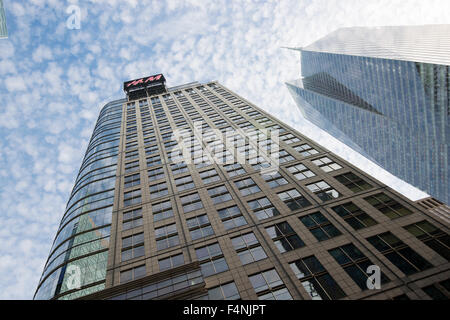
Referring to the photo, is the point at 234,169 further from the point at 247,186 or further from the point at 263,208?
the point at 263,208

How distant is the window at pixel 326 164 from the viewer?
3887cm

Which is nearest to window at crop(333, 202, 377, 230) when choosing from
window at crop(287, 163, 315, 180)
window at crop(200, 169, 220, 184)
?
window at crop(287, 163, 315, 180)

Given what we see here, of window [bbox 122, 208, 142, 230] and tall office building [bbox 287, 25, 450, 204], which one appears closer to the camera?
window [bbox 122, 208, 142, 230]

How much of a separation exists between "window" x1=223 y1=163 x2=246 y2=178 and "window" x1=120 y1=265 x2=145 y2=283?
16.6m

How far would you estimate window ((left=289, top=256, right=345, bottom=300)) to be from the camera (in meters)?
23.3

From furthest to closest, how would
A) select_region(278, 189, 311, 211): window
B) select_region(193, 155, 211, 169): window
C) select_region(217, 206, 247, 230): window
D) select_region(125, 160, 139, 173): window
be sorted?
select_region(125, 160, 139, 173): window, select_region(193, 155, 211, 169): window, select_region(278, 189, 311, 211): window, select_region(217, 206, 247, 230): window

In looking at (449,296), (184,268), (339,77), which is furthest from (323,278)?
(339,77)

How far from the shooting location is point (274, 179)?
38781mm

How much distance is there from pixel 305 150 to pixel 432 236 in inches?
807

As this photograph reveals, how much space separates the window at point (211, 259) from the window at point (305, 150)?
64.6 feet
